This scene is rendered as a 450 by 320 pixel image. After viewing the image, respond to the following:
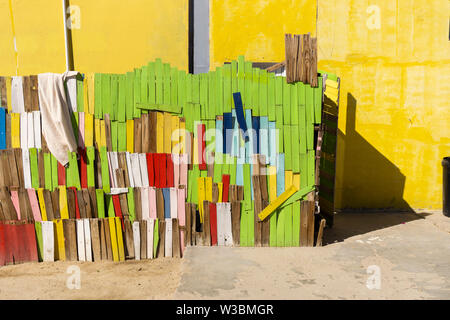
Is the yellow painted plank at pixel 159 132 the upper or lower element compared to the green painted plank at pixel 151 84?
lower

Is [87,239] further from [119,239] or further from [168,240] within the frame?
[168,240]

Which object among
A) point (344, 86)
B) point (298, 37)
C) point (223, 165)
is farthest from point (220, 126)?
point (344, 86)

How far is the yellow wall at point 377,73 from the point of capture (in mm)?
9383

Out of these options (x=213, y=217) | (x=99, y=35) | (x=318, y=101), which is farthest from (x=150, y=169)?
(x=99, y=35)

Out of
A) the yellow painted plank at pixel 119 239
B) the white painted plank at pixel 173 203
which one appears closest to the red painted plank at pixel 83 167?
the yellow painted plank at pixel 119 239

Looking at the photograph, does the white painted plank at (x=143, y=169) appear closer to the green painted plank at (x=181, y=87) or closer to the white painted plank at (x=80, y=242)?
the green painted plank at (x=181, y=87)

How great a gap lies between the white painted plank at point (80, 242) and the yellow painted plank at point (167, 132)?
5.39 ft

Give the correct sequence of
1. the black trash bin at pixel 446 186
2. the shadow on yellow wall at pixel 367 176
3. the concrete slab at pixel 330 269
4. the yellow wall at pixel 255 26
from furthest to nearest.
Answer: the shadow on yellow wall at pixel 367 176, the yellow wall at pixel 255 26, the black trash bin at pixel 446 186, the concrete slab at pixel 330 269

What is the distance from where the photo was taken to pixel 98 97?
21.4ft

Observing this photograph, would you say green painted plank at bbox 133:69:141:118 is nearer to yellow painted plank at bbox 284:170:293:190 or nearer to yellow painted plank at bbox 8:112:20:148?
yellow painted plank at bbox 8:112:20:148

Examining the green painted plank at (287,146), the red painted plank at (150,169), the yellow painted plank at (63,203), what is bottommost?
the yellow painted plank at (63,203)

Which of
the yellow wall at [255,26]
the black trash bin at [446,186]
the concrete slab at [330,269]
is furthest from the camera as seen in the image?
the yellow wall at [255,26]

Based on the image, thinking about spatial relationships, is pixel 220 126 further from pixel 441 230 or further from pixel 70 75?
pixel 441 230

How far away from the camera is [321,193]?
797 centimetres
